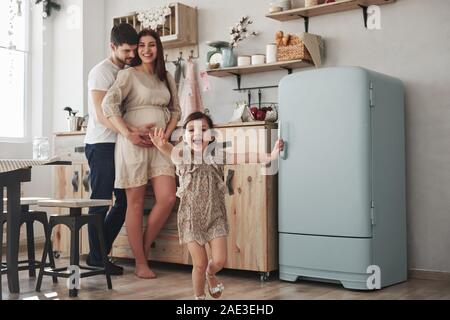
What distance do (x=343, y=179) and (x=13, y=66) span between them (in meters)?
3.15

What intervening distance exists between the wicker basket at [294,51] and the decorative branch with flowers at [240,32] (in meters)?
0.42

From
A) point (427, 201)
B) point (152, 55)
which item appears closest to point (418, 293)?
point (427, 201)

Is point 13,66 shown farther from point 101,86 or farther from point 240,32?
point 240,32

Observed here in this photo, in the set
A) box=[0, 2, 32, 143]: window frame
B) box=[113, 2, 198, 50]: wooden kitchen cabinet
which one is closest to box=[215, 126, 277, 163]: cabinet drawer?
box=[113, 2, 198, 50]: wooden kitchen cabinet

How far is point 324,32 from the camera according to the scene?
3959 mm

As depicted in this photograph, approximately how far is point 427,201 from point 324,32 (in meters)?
1.29

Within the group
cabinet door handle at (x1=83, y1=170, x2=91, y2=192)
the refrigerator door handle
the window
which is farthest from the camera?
the window

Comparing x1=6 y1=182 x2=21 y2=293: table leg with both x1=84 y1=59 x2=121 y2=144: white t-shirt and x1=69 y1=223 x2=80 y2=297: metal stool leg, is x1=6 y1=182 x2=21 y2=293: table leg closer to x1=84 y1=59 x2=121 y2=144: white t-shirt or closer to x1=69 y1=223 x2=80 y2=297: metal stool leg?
x1=69 y1=223 x2=80 y2=297: metal stool leg

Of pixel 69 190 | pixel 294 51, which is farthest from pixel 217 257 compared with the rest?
pixel 69 190

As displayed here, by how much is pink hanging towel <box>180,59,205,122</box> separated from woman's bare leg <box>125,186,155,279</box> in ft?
3.46

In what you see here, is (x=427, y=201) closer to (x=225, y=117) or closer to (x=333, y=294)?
(x=333, y=294)

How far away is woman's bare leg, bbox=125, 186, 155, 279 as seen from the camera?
11.8 ft

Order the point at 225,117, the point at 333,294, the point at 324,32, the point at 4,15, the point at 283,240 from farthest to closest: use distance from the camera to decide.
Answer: the point at 4,15 < the point at 225,117 < the point at 324,32 < the point at 283,240 < the point at 333,294

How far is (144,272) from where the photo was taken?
3.59m
